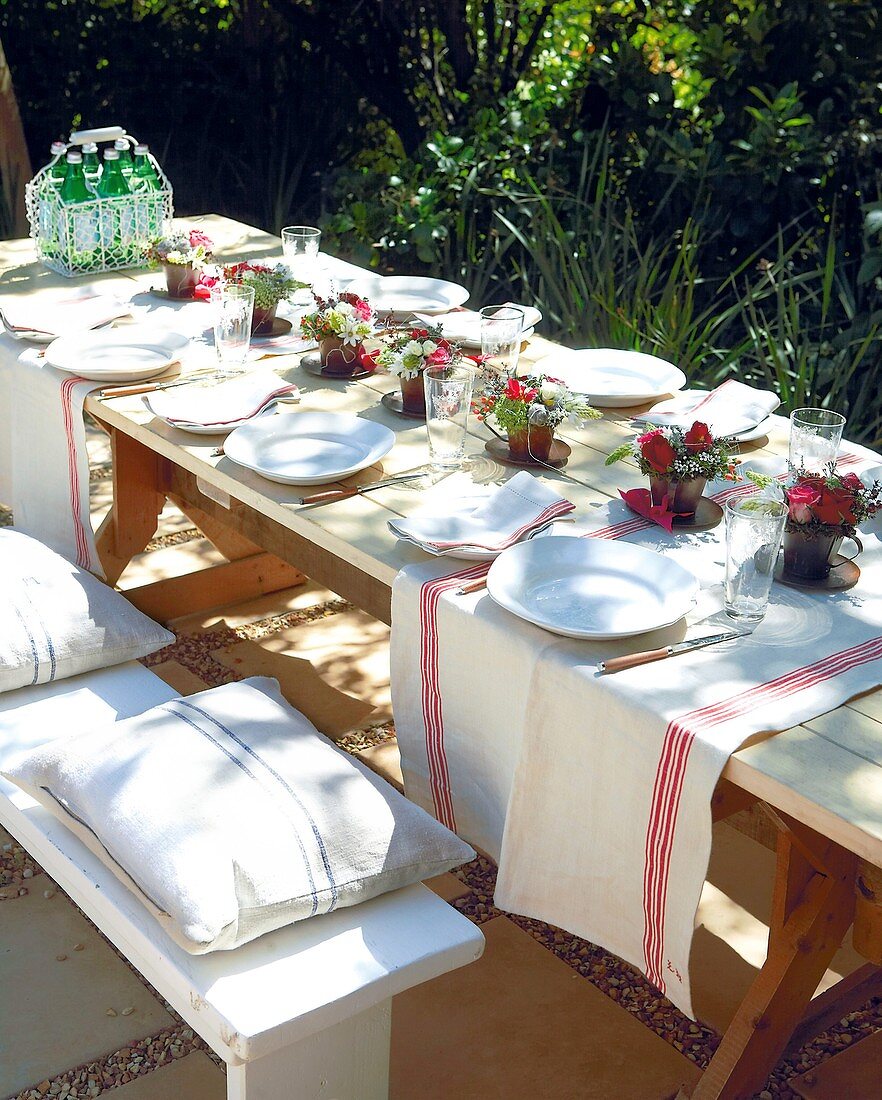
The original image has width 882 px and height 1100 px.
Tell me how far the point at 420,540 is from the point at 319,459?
1.33ft

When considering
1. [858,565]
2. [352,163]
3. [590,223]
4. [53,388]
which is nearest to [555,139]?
[590,223]

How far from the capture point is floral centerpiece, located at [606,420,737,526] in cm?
198

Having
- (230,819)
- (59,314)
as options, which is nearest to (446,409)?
(230,819)

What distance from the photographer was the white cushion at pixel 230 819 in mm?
1553

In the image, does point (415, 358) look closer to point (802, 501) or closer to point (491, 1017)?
point (802, 501)

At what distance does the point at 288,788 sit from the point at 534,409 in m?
0.83

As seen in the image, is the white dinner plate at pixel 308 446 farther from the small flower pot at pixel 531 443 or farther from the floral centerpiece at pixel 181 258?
the floral centerpiece at pixel 181 258

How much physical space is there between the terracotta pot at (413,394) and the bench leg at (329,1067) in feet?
3.89

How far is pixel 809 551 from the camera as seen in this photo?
72.6 inches

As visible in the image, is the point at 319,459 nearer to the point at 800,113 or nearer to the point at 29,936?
the point at 29,936

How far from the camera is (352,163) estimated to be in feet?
21.7

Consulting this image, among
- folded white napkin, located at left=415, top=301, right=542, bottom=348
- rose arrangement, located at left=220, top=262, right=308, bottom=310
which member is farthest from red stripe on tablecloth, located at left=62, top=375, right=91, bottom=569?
folded white napkin, located at left=415, top=301, right=542, bottom=348

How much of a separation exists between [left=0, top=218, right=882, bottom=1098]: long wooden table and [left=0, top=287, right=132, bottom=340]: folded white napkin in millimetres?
273

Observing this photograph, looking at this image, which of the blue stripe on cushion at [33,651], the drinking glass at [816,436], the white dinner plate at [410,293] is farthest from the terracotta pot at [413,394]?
the blue stripe on cushion at [33,651]
